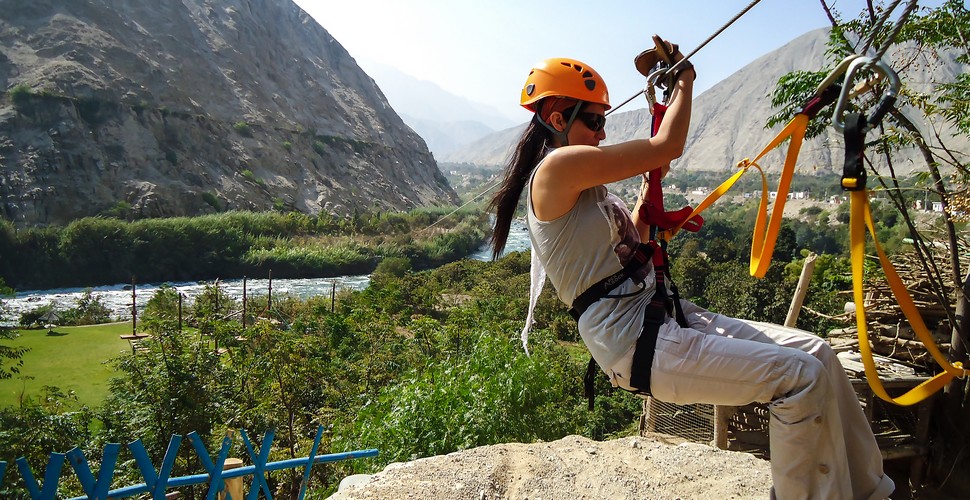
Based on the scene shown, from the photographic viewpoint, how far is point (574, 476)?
15.2 feet

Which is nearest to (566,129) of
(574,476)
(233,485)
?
(574,476)

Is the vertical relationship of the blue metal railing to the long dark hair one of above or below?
below

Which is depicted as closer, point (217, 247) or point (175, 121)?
point (217, 247)

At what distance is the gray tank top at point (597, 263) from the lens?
243 cm

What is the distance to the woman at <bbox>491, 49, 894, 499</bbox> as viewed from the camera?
219 centimetres

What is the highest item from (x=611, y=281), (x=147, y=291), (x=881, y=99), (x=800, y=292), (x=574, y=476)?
(x=881, y=99)

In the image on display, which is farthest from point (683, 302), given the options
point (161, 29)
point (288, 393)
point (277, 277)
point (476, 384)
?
point (161, 29)

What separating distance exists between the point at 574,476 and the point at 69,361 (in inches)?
703

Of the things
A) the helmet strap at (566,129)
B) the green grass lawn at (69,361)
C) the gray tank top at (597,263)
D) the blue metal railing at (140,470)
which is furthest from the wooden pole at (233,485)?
the green grass lawn at (69,361)

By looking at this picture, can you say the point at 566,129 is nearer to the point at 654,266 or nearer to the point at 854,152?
the point at 654,266

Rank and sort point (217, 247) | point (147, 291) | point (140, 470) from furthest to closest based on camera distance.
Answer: point (217, 247), point (147, 291), point (140, 470)

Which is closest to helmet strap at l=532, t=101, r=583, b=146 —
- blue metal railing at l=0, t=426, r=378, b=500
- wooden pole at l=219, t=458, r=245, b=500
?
blue metal railing at l=0, t=426, r=378, b=500

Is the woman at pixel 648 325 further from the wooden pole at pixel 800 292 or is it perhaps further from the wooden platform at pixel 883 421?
the wooden pole at pixel 800 292

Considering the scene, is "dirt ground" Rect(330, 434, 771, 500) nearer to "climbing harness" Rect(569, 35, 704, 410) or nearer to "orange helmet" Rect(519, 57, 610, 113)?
"climbing harness" Rect(569, 35, 704, 410)
